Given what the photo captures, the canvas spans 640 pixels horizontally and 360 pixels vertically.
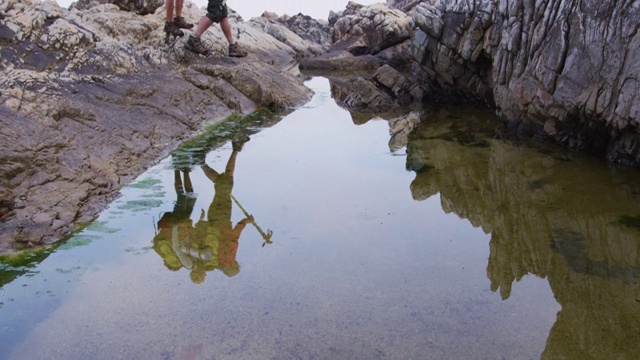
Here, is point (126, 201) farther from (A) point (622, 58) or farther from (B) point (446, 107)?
(B) point (446, 107)

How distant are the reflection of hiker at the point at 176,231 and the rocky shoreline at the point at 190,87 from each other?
2.63 ft

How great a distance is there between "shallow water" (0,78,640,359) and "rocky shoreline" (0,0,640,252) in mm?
569

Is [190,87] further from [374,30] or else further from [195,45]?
[374,30]

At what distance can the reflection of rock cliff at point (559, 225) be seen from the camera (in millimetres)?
4078

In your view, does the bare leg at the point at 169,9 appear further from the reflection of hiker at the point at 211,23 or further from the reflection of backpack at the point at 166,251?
the reflection of backpack at the point at 166,251

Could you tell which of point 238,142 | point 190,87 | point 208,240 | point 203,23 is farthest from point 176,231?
point 203,23

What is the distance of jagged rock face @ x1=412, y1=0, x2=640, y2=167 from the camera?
697 cm

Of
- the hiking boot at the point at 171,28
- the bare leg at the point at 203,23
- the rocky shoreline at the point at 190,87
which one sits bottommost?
the rocky shoreline at the point at 190,87

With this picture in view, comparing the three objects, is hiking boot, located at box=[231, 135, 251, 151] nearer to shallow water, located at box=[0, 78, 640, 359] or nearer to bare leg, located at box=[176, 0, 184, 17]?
shallow water, located at box=[0, 78, 640, 359]

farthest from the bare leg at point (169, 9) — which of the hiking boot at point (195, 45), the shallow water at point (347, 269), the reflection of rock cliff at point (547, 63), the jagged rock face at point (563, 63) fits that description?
the jagged rock face at point (563, 63)

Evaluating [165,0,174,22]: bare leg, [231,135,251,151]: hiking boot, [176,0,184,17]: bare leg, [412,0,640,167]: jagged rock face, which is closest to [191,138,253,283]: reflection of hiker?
[231,135,251,151]: hiking boot

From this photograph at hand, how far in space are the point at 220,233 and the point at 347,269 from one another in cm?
149

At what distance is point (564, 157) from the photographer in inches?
322

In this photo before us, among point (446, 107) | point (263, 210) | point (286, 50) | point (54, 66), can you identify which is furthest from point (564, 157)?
point (286, 50)
